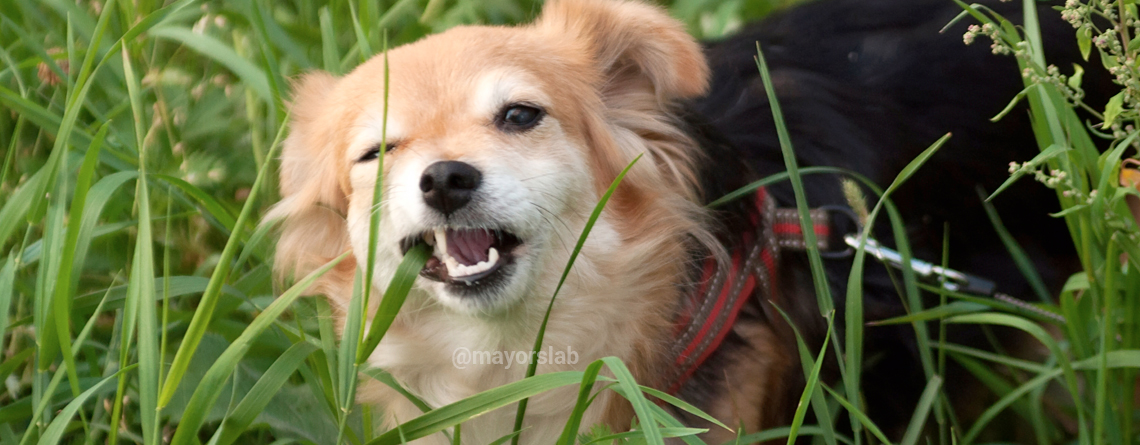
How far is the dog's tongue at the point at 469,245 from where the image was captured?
169 cm

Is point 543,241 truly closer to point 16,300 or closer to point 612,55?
point 612,55

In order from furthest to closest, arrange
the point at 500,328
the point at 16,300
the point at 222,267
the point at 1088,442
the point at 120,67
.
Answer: the point at 120,67
the point at 16,300
the point at 500,328
the point at 1088,442
the point at 222,267

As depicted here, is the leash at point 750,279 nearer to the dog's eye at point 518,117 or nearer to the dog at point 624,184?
the dog at point 624,184

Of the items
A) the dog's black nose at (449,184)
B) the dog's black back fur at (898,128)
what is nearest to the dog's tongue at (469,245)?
the dog's black nose at (449,184)

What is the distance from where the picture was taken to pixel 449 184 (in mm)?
1529

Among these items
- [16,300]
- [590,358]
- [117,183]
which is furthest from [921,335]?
[16,300]

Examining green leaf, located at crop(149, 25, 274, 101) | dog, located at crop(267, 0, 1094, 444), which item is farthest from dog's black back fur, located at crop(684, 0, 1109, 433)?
green leaf, located at crop(149, 25, 274, 101)

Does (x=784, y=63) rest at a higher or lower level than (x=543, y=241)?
higher

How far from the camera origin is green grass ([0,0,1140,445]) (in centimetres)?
145

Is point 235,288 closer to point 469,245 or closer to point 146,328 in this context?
point 146,328

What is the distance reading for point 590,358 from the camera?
1.82m

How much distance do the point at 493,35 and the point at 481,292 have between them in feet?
1.73

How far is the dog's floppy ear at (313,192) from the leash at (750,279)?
703 mm

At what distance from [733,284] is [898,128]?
645 mm
